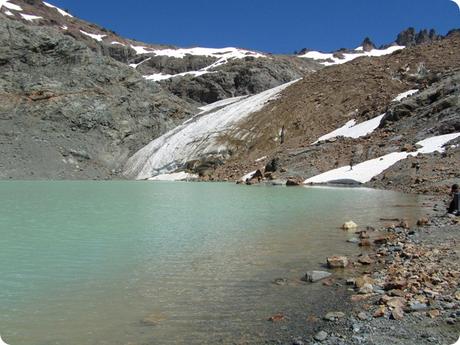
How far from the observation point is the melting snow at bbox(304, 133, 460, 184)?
35156 millimetres

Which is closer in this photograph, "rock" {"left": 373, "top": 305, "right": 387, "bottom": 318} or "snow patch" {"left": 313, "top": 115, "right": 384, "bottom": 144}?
"rock" {"left": 373, "top": 305, "right": 387, "bottom": 318}

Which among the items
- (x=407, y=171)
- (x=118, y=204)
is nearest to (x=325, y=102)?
(x=407, y=171)

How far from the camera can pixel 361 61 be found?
215ft

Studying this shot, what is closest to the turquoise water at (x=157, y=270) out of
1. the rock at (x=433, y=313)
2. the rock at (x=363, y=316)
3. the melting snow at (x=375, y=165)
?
the rock at (x=363, y=316)

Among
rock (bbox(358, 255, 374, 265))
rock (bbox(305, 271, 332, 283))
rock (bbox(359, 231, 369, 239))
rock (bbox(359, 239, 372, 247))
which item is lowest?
rock (bbox(305, 271, 332, 283))

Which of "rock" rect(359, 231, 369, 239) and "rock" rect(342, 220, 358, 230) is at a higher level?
"rock" rect(342, 220, 358, 230)

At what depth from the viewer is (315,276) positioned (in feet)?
31.5

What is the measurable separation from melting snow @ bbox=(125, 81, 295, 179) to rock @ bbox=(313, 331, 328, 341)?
52152mm

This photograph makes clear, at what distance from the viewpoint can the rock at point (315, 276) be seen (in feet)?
31.3

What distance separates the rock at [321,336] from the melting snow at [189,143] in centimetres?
5215

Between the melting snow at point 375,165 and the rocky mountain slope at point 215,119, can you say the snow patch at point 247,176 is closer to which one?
the rocky mountain slope at point 215,119

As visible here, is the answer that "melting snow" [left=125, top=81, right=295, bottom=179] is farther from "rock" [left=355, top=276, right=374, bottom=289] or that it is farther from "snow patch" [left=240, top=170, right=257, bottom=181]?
"rock" [left=355, top=276, right=374, bottom=289]

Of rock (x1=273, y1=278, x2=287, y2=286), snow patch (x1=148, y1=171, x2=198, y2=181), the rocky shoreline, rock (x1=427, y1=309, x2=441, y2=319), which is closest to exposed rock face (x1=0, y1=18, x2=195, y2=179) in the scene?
snow patch (x1=148, y1=171, x2=198, y2=181)

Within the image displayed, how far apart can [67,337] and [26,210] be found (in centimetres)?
1677
